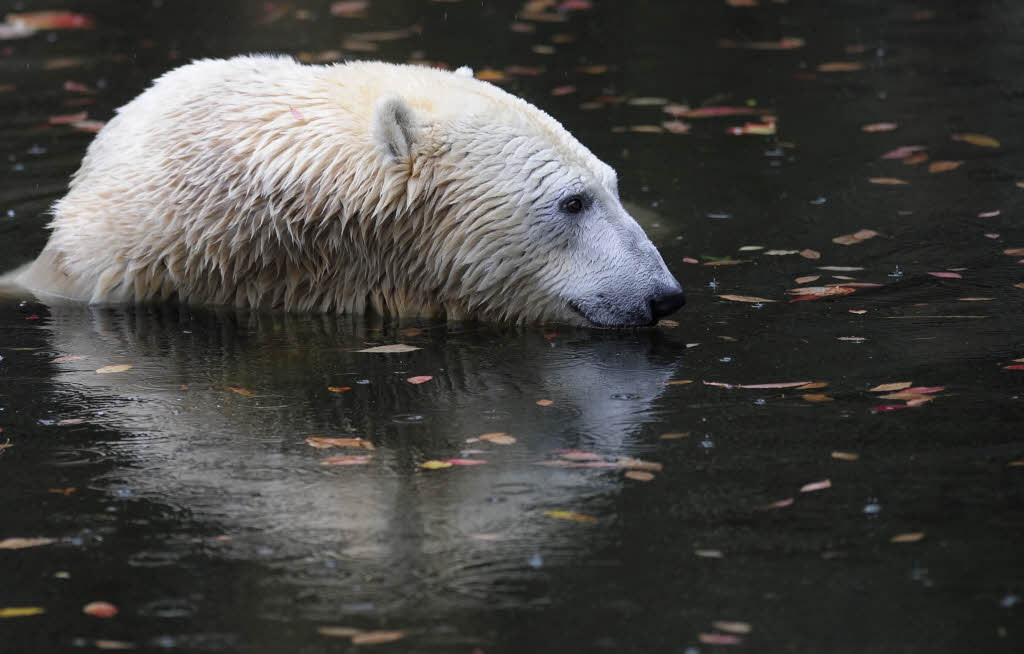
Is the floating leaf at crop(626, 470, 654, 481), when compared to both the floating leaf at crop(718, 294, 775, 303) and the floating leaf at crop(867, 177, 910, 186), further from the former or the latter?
the floating leaf at crop(867, 177, 910, 186)

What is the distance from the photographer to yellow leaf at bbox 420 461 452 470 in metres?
5.52

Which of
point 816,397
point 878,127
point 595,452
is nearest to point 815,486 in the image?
point 595,452

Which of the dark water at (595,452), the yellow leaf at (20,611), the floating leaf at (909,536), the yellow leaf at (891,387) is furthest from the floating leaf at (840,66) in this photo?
the yellow leaf at (20,611)

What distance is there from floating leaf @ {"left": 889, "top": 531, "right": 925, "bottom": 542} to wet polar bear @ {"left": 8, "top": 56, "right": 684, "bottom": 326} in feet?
7.93

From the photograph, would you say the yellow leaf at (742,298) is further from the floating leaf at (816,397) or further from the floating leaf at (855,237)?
the floating leaf at (816,397)

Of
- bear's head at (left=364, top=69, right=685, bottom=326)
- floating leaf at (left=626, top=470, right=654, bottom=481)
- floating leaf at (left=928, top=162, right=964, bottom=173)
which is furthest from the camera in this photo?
floating leaf at (left=928, top=162, right=964, bottom=173)

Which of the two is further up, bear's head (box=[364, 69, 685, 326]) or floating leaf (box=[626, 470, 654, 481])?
bear's head (box=[364, 69, 685, 326])

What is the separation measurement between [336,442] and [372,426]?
220mm

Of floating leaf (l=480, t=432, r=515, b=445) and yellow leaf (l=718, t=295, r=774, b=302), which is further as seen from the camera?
yellow leaf (l=718, t=295, r=774, b=302)

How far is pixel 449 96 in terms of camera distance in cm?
734

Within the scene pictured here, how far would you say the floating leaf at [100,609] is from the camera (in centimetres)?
448

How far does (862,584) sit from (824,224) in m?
4.60

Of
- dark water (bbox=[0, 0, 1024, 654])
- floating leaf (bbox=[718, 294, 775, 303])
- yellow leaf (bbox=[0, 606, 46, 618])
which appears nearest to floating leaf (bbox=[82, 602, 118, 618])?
dark water (bbox=[0, 0, 1024, 654])

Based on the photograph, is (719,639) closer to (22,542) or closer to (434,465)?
(434,465)
